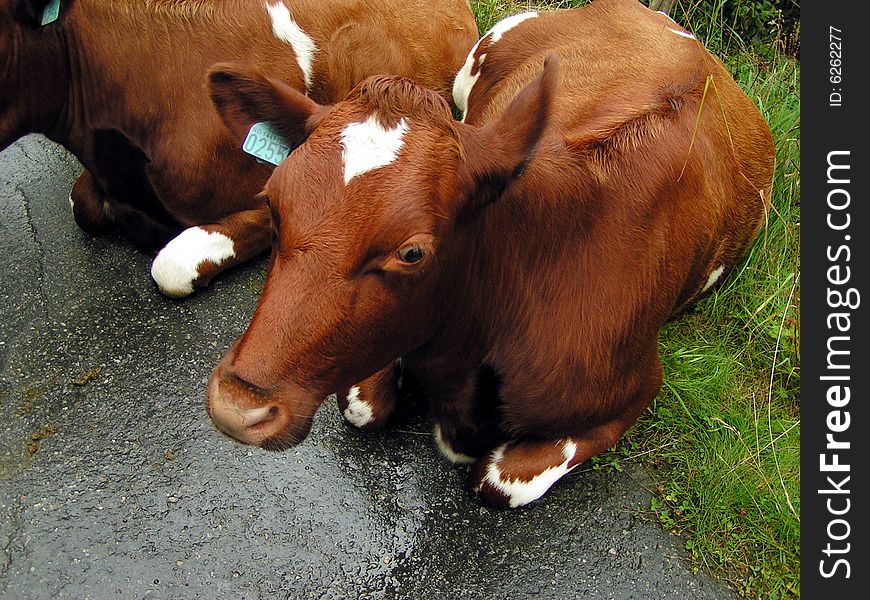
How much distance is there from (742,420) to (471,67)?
7.20 ft

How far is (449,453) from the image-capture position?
3199 millimetres

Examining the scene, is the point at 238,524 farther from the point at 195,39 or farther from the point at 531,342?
the point at 195,39

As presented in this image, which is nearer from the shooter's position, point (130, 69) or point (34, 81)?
point (34, 81)

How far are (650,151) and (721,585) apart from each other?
159 cm

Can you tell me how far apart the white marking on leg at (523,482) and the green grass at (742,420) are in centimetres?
38

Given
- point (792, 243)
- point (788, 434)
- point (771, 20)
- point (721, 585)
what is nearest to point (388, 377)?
point (721, 585)

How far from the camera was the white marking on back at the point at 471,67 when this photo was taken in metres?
4.16

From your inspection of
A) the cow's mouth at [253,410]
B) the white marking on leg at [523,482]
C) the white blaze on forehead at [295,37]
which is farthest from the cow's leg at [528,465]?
the white blaze on forehead at [295,37]

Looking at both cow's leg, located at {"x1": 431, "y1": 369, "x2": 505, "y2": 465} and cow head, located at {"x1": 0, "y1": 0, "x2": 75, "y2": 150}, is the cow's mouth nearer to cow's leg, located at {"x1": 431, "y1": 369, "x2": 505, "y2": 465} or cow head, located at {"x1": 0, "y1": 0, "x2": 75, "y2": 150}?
cow's leg, located at {"x1": 431, "y1": 369, "x2": 505, "y2": 465}

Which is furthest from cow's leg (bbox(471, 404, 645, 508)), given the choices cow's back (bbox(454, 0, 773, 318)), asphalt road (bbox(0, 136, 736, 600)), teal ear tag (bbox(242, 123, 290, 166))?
teal ear tag (bbox(242, 123, 290, 166))

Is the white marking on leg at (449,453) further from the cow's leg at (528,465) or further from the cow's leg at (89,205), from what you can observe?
the cow's leg at (89,205)

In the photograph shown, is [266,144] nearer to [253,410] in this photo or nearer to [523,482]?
[253,410]

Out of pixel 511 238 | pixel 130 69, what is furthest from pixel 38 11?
pixel 511 238

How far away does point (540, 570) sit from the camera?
2.96 m
